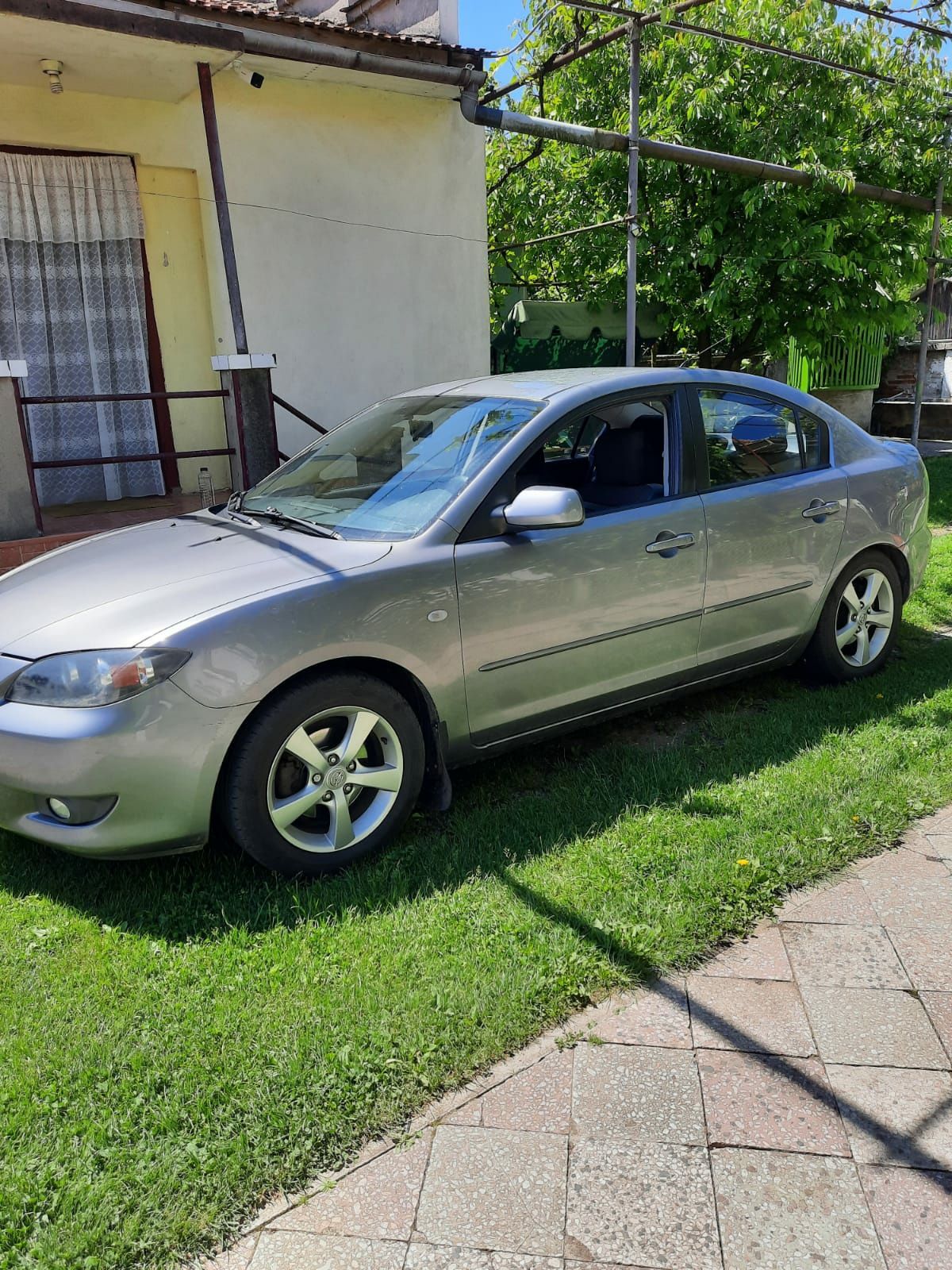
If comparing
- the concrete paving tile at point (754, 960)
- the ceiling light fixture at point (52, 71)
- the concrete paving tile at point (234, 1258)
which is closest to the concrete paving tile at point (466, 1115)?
the concrete paving tile at point (234, 1258)

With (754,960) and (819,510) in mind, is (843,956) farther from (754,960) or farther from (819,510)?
(819,510)

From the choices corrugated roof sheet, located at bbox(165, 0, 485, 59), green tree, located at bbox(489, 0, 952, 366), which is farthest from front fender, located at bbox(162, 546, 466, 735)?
green tree, located at bbox(489, 0, 952, 366)

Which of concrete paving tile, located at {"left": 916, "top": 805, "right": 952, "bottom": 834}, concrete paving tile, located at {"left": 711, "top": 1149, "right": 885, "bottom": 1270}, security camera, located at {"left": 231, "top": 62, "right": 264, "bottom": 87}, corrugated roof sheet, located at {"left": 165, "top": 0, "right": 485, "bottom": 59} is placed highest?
corrugated roof sheet, located at {"left": 165, "top": 0, "right": 485, "bottom": 59}

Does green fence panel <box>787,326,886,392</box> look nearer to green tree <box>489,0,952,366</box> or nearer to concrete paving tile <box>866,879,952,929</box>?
green tree <box>489,0,952,366</box>

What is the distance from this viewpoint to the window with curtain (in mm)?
7742

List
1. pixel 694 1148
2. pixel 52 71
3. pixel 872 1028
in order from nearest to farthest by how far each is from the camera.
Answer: pixel 694 1148 → pixel 872 1028 → pixel 52 71

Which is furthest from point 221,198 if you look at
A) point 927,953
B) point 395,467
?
point 927,953

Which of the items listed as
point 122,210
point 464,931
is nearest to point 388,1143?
point 464,931

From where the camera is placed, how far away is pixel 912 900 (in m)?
3.20

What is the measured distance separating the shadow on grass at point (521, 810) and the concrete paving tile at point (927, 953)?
2.63 feet

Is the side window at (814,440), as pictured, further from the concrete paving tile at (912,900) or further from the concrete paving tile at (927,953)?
the concrete paving tile at (927,953)

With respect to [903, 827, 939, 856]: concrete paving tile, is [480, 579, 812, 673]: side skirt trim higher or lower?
higher

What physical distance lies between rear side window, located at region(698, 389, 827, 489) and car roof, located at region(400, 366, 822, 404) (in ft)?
0.24

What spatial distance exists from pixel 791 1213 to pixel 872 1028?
2.30ft
